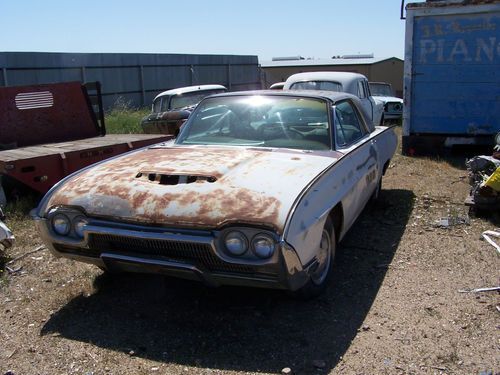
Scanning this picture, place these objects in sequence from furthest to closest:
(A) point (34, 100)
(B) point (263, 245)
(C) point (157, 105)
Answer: (C) point (157, 105) < (A) point (34, 100) < (B) point (263, 245)

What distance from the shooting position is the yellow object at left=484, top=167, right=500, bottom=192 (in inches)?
207

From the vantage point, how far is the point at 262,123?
4523mm

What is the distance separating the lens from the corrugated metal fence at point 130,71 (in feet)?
55.1

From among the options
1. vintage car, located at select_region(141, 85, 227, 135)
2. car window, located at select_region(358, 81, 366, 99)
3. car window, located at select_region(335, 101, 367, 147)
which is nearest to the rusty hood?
car window, located at select_region(335, 101, 367, 147)

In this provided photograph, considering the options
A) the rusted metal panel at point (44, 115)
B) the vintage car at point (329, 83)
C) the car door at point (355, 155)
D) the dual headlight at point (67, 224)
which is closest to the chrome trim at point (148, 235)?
the dual headlight at point (67, 224)

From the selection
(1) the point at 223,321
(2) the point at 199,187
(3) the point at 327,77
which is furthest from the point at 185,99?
(1) the point at 223,321

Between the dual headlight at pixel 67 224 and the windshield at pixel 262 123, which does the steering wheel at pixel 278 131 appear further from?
the dual headlight at pixel 67 224

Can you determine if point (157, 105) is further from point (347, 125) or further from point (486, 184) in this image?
point (486, 184)

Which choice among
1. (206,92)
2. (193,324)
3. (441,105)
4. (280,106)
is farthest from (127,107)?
(193,324)

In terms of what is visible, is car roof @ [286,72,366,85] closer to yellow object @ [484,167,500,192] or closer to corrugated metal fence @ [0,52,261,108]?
yellow object @ [484,167,500,192]

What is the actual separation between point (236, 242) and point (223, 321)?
720 mm

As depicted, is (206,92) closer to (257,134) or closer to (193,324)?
(257,134)

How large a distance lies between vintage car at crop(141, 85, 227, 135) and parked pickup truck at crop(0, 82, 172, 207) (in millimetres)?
1923

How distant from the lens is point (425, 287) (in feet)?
12.9
